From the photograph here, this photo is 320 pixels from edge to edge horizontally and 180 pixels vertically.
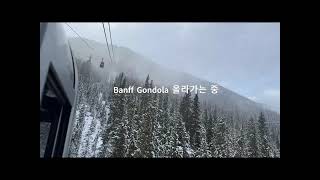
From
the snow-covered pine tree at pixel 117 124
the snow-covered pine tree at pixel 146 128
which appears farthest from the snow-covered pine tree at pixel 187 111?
the snow-covered pine tree at pixel 117 124

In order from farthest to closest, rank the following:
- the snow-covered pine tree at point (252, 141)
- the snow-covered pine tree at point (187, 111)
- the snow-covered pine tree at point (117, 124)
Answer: the snow-covered pine tree at point (252, 141), the snow-covered pine tree at point (187, 111), the snow-covered pine tree at point (117, 124)

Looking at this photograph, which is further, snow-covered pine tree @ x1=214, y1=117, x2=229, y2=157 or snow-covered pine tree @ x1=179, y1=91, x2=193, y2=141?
snow-covered pine tree @ x1=214, y1=117, x2=229, y2=157

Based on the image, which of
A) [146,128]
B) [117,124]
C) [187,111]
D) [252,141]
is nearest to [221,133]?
[252,141]

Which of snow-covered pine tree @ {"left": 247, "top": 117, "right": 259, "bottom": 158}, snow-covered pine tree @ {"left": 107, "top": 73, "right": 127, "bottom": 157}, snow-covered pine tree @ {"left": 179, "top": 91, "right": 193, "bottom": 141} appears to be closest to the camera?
snow-covered pine tree @ {"left": 107, "top": 73, "right": 127, "bottom": 157}

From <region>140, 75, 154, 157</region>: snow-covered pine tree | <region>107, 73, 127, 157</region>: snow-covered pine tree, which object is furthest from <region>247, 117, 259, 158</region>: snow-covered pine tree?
<region>107, 73, 127, 157</region>: snow-covered pine tree

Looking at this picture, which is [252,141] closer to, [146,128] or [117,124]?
[146,128]

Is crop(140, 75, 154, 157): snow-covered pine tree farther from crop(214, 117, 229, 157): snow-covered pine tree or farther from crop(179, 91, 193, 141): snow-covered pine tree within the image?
crop(214, 117, 229, 157): snow-covered pine tree

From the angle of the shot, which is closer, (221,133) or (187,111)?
(187,111)

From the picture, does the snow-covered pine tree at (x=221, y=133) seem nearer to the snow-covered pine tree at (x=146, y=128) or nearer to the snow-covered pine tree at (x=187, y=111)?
the snow-covered pine tree at (x=187, y=111)
